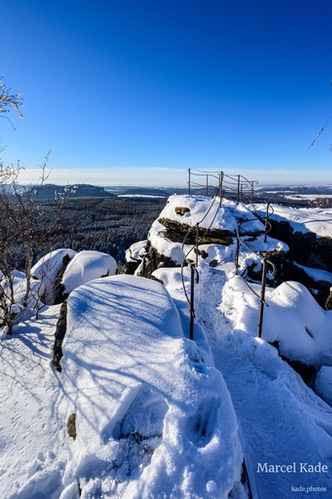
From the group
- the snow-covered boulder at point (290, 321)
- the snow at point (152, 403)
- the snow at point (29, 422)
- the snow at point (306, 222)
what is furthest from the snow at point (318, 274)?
the snow at point (29, 422)

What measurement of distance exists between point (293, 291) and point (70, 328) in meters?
6.52

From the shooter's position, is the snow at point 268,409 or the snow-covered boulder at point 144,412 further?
the snow at point 268,409

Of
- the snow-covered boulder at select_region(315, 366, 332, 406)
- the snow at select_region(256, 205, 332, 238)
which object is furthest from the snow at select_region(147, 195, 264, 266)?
the snow-covered boulder at select_region(315, 366, 332, 406)

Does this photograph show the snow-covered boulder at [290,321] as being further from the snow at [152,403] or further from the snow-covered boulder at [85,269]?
the snow-covered boulder at [85,269]

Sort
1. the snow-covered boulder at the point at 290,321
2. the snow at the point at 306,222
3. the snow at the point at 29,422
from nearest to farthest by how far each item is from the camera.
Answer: the snow at the point at 29,422 → the snow-covered boulder at the point at 290,321 → the snow at the point at 306,222

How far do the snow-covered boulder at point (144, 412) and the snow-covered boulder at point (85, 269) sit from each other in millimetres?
8334

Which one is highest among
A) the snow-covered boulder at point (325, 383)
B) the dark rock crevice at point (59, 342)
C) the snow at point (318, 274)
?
the dark rock crevice at point (59, 342)

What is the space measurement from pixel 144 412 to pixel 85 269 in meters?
10.8

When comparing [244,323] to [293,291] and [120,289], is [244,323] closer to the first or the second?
[293,291]

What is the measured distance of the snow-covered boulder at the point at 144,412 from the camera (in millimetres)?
2486

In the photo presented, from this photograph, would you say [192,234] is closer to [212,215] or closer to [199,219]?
[199,219]

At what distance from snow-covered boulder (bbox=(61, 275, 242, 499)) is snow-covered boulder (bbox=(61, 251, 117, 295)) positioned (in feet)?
27.3

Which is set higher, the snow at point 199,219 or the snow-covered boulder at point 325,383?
the snow at point 199,219

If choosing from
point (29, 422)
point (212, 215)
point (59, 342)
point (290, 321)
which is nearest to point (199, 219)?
point (212, 215)
